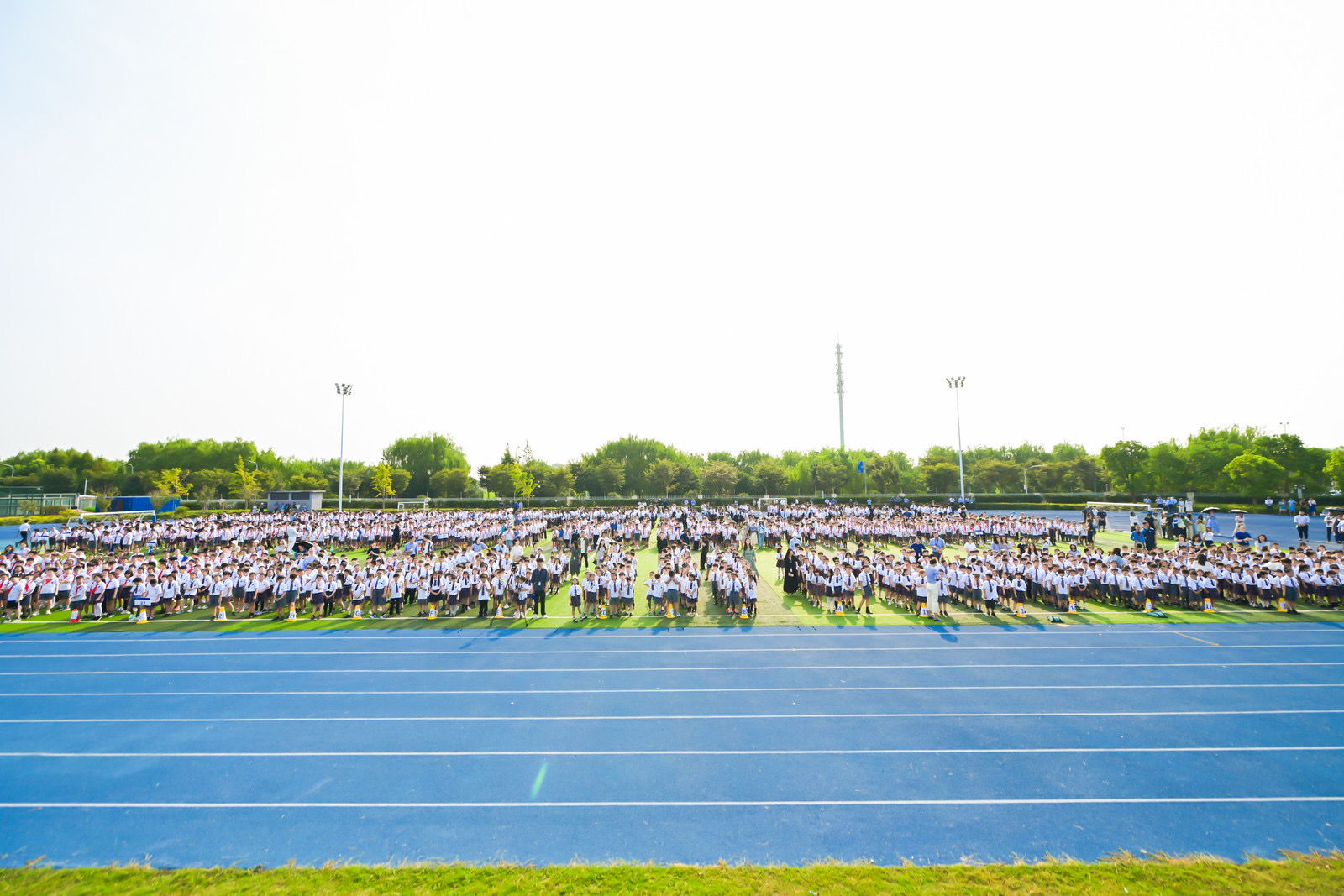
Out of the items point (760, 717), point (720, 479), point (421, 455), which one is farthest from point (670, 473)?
point (760, 717)

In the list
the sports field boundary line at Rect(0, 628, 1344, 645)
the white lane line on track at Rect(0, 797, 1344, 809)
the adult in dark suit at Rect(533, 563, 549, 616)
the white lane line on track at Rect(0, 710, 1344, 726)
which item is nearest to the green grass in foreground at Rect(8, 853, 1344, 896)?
the white lane line on track at Rect(0, 797, 1344, 809)

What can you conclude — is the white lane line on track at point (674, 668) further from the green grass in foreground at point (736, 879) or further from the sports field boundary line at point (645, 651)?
the green grass in foreground at point (736, 879)

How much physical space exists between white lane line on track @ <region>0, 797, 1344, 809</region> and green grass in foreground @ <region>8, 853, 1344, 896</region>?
114 cm

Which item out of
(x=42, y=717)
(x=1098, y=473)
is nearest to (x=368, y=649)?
(x=42, y=717)

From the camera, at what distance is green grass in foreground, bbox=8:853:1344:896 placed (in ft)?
19.4

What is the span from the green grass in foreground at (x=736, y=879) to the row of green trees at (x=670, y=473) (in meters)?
52.1

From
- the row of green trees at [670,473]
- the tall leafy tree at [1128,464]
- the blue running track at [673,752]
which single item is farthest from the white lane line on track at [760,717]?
the tall leafy tree at [1128,464]

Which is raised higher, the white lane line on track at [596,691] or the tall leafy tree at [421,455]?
the tall leafy tree at [421,455]

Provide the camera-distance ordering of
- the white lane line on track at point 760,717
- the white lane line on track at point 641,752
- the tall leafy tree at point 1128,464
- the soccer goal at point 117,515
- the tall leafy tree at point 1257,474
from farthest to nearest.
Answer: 1. the tall leafy tree at point 1128,464
2. the tall leafy tree at point 1257,474
3. the soccer goal at point 117,515
4. the white lane line on track at point 760,717
5. the white lane line on track at point 641,752

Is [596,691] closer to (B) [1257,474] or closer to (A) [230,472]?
Result: (B) [1257,474]

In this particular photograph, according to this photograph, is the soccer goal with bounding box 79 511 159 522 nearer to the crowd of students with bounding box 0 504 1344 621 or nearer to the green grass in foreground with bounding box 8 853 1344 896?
the crowd of students with bounding box 0 504 1344 621

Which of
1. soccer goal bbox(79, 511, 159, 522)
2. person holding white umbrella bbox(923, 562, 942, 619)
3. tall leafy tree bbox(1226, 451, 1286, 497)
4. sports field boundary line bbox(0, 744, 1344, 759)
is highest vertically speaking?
tall leafy tree bbox(1226, 451, 1286, 497)

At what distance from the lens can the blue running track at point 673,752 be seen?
685 centimetres

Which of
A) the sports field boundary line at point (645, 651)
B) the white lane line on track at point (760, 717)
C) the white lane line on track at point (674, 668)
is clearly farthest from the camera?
the sports field boundary line at point (645, 651)
